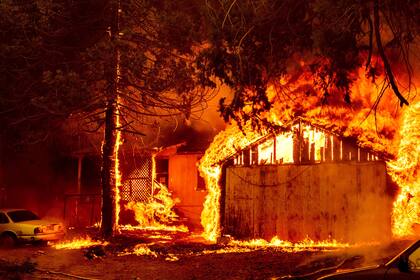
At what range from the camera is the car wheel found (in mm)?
18203

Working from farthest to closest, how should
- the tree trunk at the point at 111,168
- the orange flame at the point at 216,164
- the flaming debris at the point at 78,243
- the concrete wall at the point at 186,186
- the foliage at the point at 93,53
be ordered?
the concrete wall at the point at 186,186, the tree trunk at the point at 111,168, the flaming debris at the point at 78,243, the foliage at the point at 93,53, the orange flame at the point at 216,164

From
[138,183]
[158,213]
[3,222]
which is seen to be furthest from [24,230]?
Result: [138,183]

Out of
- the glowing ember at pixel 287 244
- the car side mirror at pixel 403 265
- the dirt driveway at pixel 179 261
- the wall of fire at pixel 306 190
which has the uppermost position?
the wall of fire at pixel 306 190

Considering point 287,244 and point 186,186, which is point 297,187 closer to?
point 287,244

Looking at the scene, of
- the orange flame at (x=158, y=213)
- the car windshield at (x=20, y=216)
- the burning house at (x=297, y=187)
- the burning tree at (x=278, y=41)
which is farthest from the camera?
the orange flame at (x=158, y=213)

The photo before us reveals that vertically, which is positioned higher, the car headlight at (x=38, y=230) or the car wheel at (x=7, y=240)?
the car headlight at (x=38, y=230)

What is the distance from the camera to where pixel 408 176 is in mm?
13836

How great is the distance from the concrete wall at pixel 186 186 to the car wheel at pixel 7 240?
708 centimetres

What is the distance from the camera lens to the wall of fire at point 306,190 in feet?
47.7

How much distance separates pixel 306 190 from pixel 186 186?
8436mm

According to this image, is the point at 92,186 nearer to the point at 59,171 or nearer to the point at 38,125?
the point at 59,171

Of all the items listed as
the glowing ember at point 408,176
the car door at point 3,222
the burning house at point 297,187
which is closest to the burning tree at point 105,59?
the burning house at point 297,187

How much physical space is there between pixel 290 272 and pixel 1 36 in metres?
12.5

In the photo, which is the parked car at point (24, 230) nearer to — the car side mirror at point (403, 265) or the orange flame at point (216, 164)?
the orange flame at point (216, 164)
